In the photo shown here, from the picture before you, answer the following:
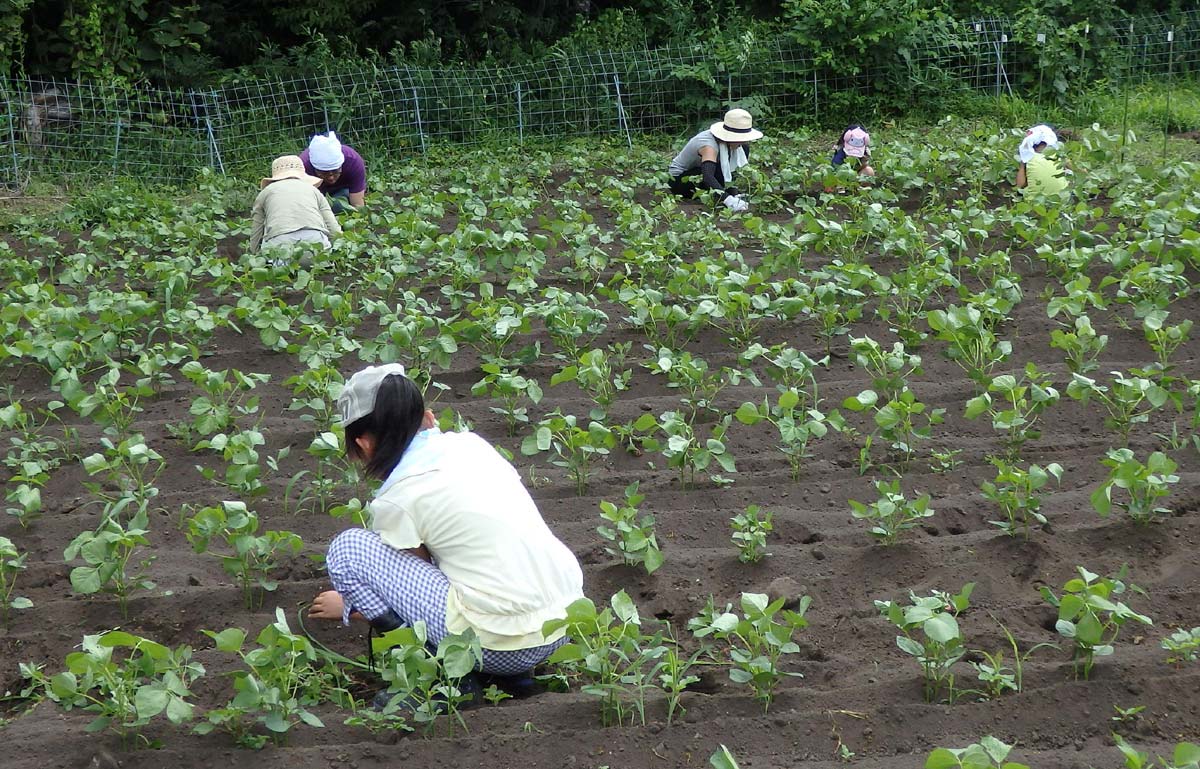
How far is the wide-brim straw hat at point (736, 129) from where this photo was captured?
9.53 meters

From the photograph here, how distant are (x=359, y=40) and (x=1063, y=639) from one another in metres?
13.0

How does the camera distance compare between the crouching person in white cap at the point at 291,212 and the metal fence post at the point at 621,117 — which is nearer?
the crouching person in white cap at the point at 291,212

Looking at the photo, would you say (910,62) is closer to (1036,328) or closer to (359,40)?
(359,40)

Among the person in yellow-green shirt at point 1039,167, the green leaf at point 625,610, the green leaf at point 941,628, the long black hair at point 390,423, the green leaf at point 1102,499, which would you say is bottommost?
the person in yellow-green shirt at point 1039,167

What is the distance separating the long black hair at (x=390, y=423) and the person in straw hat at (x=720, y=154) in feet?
20.0

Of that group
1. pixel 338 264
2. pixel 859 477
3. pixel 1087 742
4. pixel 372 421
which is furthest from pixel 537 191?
pixel 1087 742

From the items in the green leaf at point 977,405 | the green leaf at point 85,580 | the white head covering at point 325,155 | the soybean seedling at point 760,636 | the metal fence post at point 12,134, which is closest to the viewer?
the soybean seedling at point 760,636

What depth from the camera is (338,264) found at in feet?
25.1

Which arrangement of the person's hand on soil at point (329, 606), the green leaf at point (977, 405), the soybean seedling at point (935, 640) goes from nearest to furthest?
the soybean seedling at point (935, 640)
the person's hand on soil at point (329, 606)
the green leaf at point (977, 405)

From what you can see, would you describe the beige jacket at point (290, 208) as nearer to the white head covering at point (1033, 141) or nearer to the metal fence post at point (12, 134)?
the metal fence post at point (12, 134)

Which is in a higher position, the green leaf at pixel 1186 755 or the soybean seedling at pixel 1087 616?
the green leaf at pixel 1186 755

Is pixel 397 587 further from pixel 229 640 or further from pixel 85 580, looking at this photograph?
pixel 85 580

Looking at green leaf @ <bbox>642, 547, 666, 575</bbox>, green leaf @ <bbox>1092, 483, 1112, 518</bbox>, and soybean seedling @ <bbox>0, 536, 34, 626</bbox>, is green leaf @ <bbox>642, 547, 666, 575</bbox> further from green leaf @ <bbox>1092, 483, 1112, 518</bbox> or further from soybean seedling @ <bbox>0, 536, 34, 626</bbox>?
soybean seedling @ <bbox>0, 536, 34, 626</bbox>

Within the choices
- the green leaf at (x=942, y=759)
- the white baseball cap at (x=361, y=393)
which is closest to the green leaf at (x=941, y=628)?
the green leaf at (x=942, y=759)
